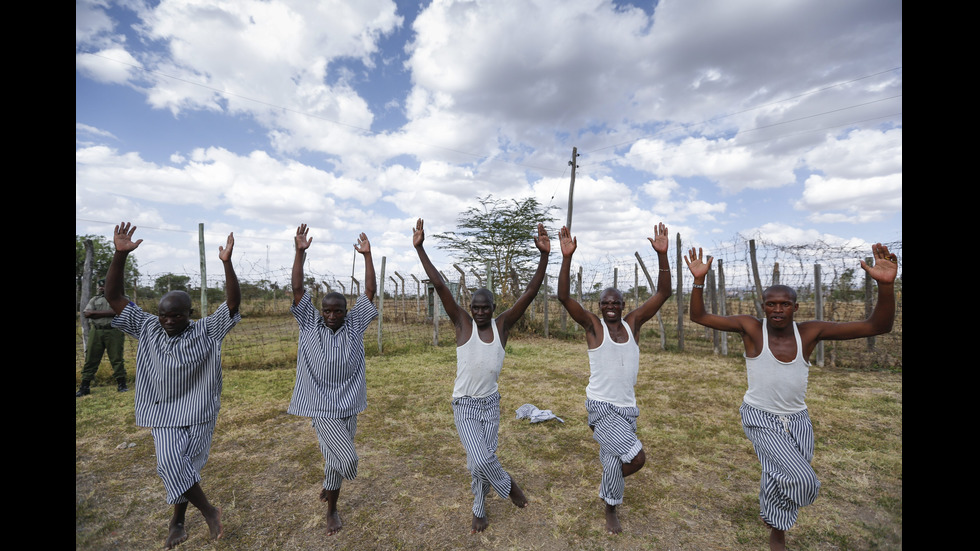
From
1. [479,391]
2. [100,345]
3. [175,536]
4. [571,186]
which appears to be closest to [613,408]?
[479,391]

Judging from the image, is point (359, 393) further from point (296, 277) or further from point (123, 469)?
point (123, 469)

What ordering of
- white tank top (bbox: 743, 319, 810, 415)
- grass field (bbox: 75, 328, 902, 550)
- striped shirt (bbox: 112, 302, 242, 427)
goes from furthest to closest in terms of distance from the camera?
grass field (bbox: 75, 328, 902, 550) → striped shirt (bbox: 112, 302, 242, 427) → white tank top (bbox: 743, 319, 810, 415)

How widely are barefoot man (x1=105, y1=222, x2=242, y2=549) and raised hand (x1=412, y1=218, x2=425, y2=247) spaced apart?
1.38 metres

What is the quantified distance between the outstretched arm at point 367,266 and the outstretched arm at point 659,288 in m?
2.09

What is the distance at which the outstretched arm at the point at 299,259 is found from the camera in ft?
10.9

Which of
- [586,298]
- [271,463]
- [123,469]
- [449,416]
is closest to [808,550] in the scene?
[449,416]

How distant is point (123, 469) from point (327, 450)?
8.73ft

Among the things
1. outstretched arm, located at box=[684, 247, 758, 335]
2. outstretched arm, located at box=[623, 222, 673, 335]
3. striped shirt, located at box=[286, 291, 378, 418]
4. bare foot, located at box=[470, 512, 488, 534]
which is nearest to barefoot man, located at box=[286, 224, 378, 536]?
striped shirt, located at box=[286, 291, 378, 418]

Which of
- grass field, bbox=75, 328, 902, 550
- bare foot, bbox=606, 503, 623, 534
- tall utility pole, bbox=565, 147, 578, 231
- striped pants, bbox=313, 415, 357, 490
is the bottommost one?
grass field, bbox=75, 328, 902, 550

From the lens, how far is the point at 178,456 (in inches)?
116

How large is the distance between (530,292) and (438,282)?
762 mm

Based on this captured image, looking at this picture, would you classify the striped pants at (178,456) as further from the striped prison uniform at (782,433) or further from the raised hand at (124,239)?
the striped prison uniform at (782,433)

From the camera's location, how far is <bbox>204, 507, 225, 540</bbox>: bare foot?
3.07 m

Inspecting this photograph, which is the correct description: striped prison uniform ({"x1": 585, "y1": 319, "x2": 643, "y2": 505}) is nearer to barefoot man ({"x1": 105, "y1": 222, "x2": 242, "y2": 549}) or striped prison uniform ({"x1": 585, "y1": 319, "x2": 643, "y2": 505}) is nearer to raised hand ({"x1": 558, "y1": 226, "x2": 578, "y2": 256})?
raised hand ({"x1": 558, "y1": 226, "x2": 578, "y2": 256})
